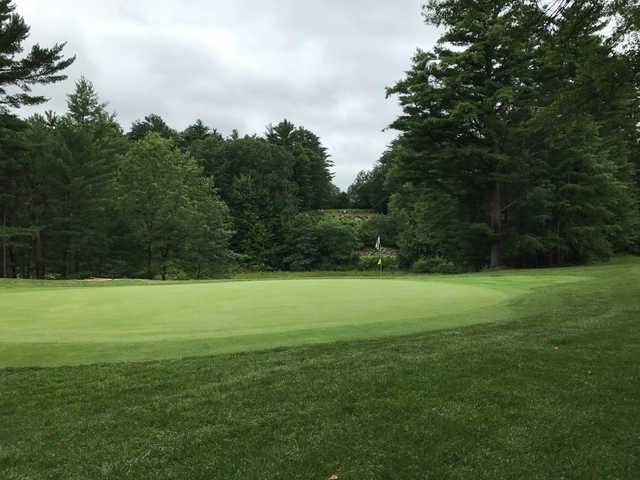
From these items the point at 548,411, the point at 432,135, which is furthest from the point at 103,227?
the point at 548,411

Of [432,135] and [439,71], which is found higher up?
[439,71]

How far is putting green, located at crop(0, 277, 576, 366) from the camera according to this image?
5.96 metres

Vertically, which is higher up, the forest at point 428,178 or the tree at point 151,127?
the tree at point 151,127

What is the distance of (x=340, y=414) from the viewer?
4.07 m

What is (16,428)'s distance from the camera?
3875 millimetres

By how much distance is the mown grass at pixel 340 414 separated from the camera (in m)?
3.25

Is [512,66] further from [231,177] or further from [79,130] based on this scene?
[231,177]

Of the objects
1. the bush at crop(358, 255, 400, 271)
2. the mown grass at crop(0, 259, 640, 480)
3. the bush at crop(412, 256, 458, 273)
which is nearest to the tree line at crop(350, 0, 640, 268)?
the bush at crop(412, 256, 458, 273)

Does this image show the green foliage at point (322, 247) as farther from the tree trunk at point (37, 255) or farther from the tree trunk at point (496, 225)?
the tree trunk at point (37, 255)

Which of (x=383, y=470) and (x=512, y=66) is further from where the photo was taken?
(x=512, y=66)

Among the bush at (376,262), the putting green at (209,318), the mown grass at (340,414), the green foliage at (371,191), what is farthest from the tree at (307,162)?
the mown grass at (340,414)

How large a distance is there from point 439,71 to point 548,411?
24568 millimetres

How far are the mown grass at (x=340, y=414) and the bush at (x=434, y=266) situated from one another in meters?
32.6

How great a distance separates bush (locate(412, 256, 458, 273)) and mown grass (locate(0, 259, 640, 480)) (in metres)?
32.6
